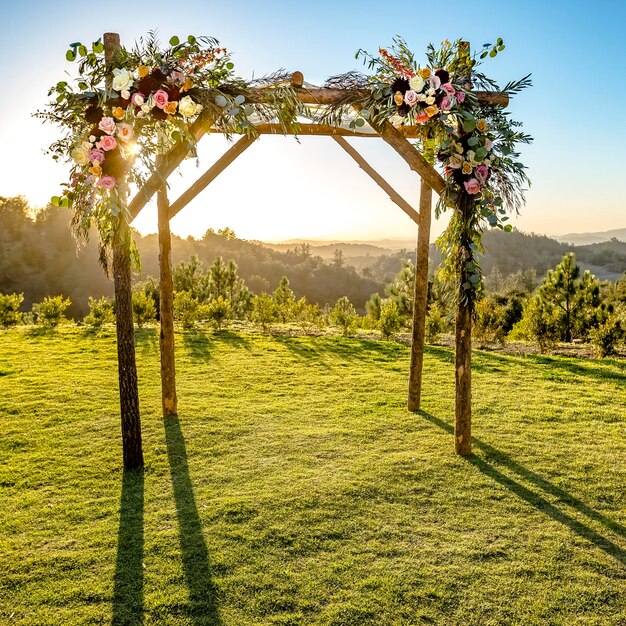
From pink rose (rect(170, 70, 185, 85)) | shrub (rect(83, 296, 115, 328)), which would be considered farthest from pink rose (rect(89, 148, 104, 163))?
shrub (rect(83, 296, 115, 328))

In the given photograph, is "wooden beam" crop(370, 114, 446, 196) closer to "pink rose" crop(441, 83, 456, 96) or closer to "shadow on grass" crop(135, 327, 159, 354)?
"pink rose" crop(441, 83, 456, 96)

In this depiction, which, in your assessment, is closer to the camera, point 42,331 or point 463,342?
point 463,342

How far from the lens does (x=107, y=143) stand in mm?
4059

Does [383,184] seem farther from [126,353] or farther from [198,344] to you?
[198,344]

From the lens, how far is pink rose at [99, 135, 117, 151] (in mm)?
4047

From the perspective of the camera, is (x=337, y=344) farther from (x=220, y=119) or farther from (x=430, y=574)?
(x=430, y=574)

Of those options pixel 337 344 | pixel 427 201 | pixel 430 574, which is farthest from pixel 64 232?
pixel 430 574

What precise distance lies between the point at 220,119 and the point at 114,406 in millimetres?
4387

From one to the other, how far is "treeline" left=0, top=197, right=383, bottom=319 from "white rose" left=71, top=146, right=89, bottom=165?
112 feet

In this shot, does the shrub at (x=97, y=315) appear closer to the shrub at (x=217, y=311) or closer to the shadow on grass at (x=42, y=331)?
the shadow on grass at (x=42, y=331)

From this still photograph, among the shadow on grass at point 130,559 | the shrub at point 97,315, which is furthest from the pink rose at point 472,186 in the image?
the shrub at point 97,315

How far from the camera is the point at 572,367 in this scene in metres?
9.43

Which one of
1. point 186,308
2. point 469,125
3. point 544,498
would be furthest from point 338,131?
point 186,308

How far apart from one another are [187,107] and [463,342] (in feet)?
11.6
